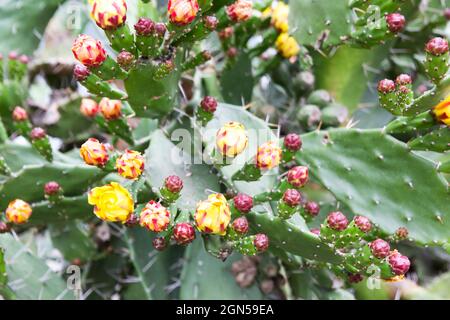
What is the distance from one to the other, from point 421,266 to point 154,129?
1.00 m

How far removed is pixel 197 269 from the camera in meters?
1.71

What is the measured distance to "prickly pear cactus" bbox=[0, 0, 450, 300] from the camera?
1299 millimetres

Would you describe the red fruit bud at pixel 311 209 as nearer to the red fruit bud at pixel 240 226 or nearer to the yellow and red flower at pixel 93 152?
the red fruit bud at pixel 240 226

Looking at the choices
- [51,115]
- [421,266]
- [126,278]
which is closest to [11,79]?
[51,115]

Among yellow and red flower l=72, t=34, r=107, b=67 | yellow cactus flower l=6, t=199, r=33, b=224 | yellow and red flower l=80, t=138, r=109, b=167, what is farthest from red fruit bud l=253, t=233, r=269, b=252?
yellow cactus flower l=6, t=199, r=33, b=224

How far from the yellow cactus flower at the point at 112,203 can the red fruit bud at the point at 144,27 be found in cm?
29

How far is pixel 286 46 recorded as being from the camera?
5.95ft

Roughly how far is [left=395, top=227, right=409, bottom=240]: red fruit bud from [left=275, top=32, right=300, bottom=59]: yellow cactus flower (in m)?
0.60

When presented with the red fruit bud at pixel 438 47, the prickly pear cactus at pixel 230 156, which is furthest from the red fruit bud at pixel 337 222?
the red fruit bud at pixel 438 47

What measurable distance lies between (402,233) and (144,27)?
2.25 ft

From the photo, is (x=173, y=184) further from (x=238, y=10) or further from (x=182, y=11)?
(x=238, y=10)

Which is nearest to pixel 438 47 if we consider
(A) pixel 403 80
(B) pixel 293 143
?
(A) pixel 403 80

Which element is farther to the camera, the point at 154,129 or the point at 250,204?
the point at 154,129
